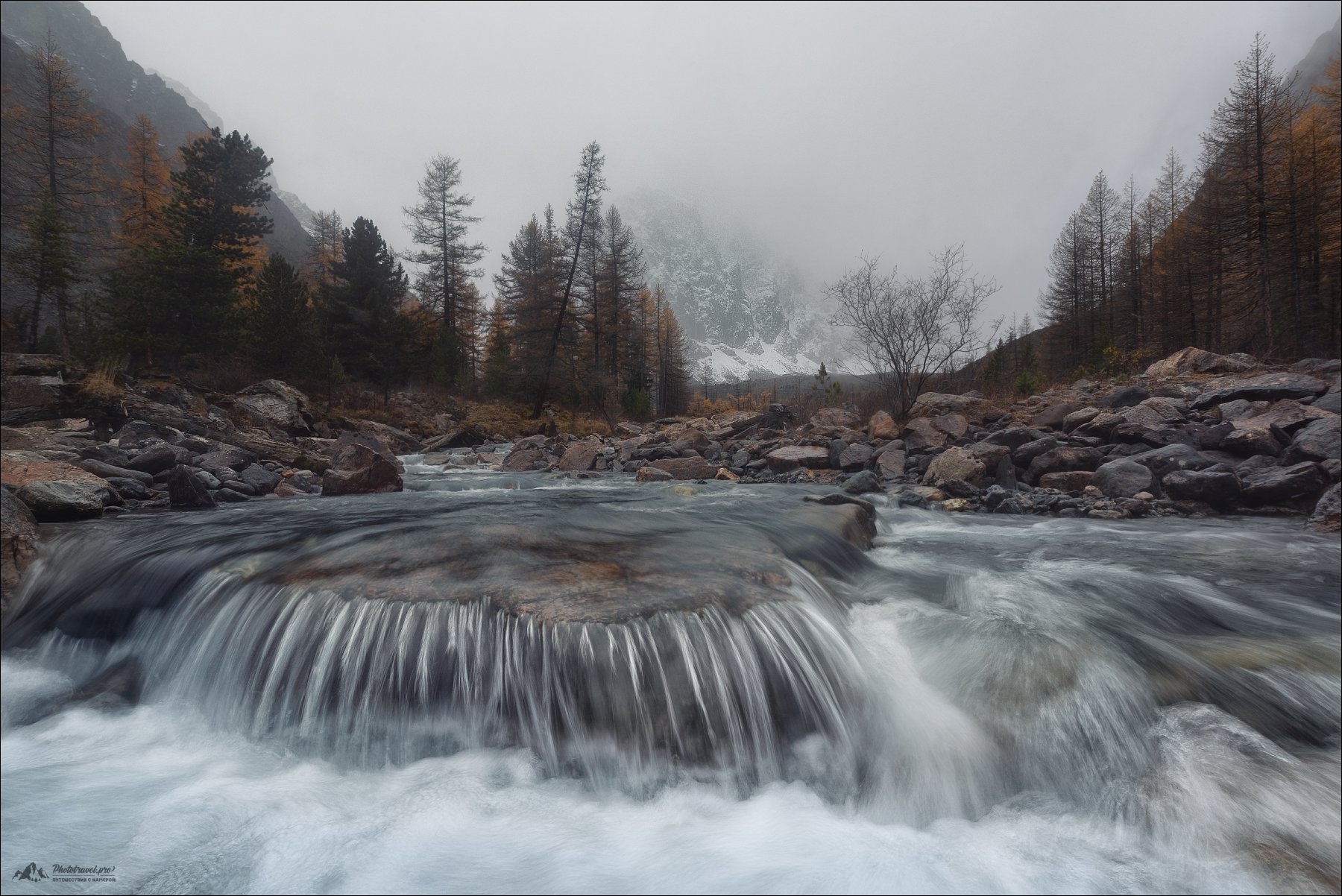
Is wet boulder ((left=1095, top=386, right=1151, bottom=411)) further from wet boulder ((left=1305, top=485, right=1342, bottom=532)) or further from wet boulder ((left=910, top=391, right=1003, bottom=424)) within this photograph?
wet boulder ((left=1305, top=485, right=1342, bottom=532))

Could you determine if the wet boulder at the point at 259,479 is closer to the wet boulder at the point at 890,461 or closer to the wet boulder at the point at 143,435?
the wet boulder at the point at 143,435

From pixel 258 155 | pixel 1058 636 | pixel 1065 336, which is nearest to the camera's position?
pixel 1058 636

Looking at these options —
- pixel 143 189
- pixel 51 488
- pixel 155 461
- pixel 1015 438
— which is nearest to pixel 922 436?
pixel 1015 438

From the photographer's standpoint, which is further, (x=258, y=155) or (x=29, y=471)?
(x=258, y=155)

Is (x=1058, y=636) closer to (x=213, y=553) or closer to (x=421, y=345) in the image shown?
(x=213, y=553)

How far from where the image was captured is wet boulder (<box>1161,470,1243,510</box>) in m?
6.49

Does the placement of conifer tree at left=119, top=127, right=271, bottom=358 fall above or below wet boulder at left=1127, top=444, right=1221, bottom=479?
above

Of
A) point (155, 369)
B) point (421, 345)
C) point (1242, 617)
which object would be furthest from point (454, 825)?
point (421, 345)

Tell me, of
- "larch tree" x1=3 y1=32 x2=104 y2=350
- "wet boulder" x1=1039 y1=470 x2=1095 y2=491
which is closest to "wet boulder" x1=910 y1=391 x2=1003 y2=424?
"wet boulder" x1=1039 y1=470 x2=1095 y2=491

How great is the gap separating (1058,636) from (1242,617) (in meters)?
1.64

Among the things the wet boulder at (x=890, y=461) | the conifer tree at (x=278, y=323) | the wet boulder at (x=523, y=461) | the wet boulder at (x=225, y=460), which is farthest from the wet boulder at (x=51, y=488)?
the conifer tree at (x=278, y=323)

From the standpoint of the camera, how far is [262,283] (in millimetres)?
20031

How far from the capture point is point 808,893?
6.10ft

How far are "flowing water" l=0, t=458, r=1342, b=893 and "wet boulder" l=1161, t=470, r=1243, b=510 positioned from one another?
2.74 metres
